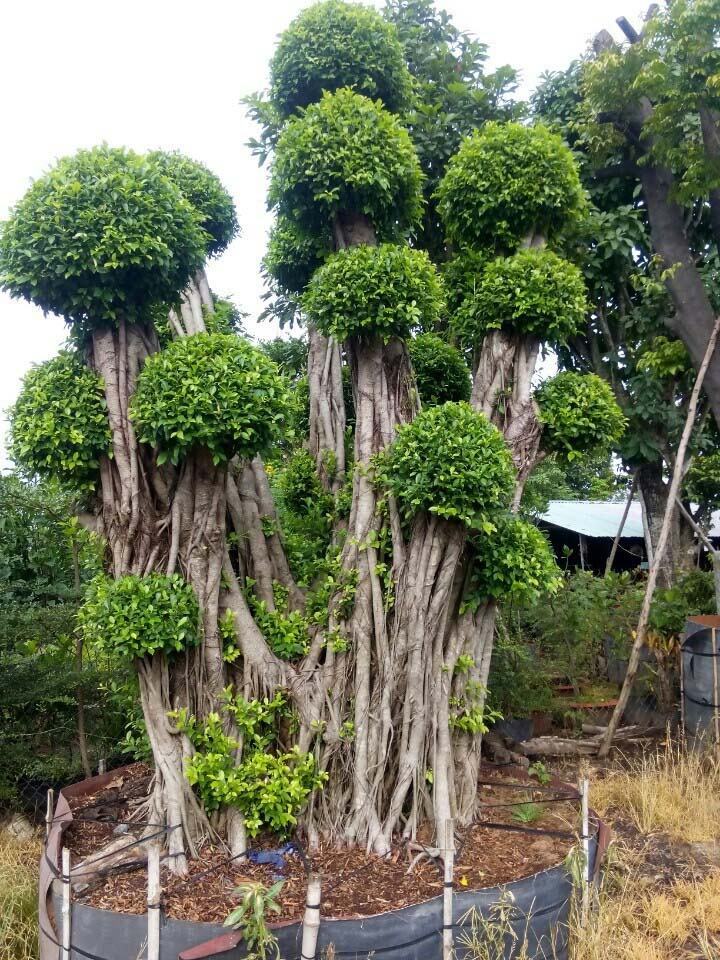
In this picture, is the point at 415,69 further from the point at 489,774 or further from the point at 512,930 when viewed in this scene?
the point at 512,930

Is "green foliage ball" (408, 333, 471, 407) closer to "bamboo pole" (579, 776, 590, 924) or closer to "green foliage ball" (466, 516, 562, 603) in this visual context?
"green foliage ball" (466, 516, 562, 603)

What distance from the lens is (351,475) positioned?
5.07 meters

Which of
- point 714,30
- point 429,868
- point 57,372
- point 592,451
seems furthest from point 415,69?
point 429,868

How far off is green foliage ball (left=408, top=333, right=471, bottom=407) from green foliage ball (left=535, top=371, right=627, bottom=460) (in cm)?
81

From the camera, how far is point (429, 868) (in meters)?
3.88

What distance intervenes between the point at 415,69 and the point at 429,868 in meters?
6.41

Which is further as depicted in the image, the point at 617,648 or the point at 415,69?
the point at 617,648

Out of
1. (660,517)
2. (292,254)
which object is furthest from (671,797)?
(292,254)

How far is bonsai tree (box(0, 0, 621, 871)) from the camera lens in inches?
152

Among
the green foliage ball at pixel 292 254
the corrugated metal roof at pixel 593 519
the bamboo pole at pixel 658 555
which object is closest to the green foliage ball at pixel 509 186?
the green foliage ball at pixel 292 254

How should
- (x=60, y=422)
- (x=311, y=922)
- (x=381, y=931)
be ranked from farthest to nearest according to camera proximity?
(x=60, y=422)
(x=381, y=931)
(x=311, y=922)

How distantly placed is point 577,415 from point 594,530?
28.6 ft

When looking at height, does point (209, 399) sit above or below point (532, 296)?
below

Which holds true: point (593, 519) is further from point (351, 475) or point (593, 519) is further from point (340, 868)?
point (340, 868)
